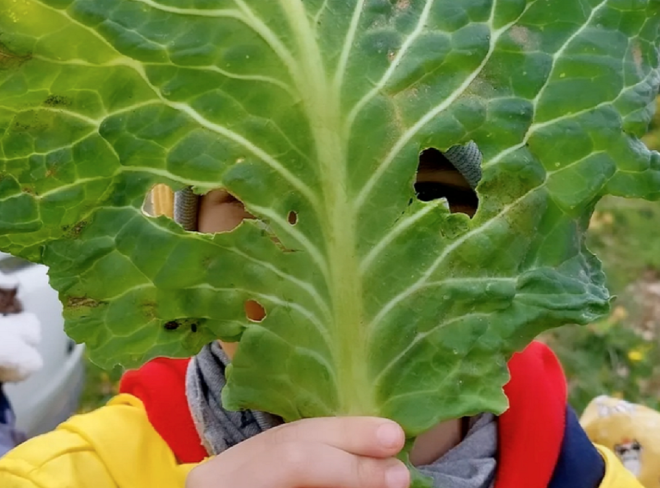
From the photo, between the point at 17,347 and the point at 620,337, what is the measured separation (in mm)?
2381

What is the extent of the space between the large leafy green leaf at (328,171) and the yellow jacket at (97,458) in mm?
520

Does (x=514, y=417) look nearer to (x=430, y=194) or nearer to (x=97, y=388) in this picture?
(x=430, y=194)

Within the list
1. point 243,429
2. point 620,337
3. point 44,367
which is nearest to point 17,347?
point 44,367

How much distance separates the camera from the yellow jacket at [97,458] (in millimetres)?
1246

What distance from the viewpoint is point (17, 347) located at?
2057 mm

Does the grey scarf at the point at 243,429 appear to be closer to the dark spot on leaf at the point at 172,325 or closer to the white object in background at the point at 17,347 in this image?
the dark spot on leaf at the point at 172,325

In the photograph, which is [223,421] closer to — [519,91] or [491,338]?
[491,338]

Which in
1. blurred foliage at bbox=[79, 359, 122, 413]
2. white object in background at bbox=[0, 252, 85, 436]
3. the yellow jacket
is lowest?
blurred foliage at bbox=[79, 359, 122, 413]

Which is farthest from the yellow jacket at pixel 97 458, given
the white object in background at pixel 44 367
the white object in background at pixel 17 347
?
the white object in background at pixel 44 367

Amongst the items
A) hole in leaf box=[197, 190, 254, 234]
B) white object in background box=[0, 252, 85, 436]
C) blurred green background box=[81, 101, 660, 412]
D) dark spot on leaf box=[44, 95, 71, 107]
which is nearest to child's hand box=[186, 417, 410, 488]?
hole in leaf box=[197, 190, 254, 234]

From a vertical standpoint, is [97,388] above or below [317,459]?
below

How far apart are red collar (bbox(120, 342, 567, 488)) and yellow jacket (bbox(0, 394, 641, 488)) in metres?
0.04

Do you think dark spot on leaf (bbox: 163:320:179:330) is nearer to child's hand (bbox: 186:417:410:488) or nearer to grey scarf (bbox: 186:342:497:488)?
child's hand (bbox: 186:417:410:488)

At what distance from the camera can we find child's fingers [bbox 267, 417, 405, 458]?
767 mm
